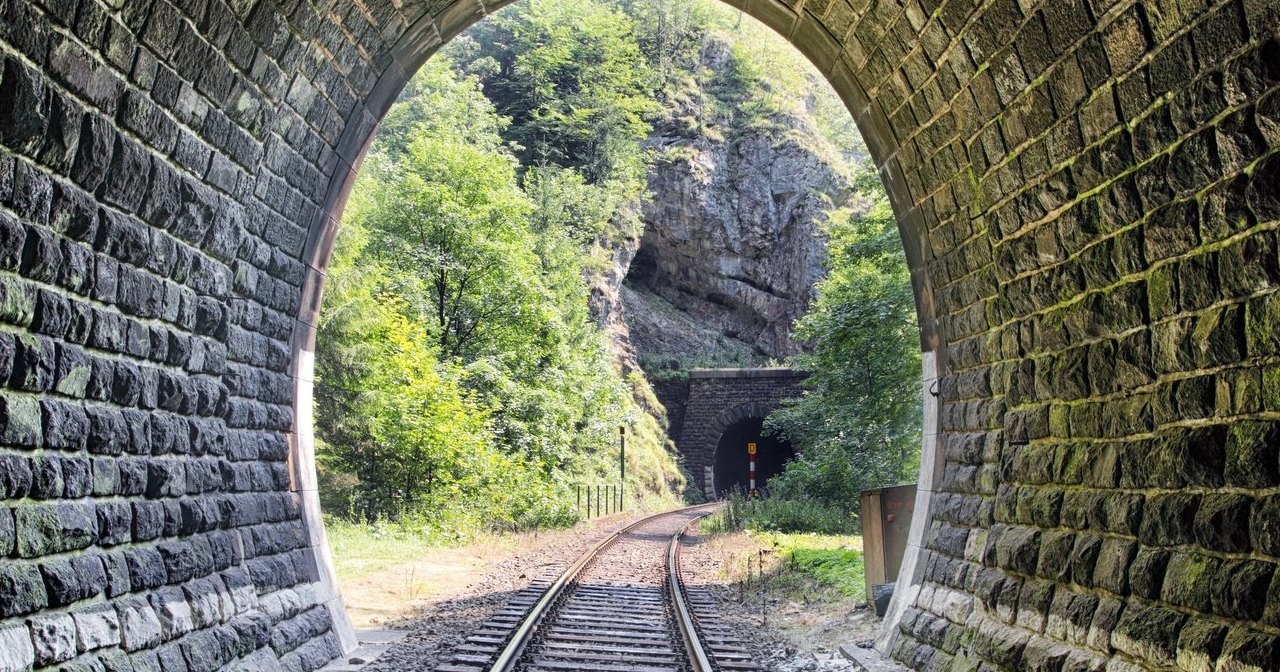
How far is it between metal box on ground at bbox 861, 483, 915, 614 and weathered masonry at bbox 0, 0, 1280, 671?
1.52m

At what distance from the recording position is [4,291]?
389 centimetres

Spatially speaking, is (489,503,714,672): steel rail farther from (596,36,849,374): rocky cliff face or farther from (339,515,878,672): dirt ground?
Result: (596,36,849,374): rocky cliff face

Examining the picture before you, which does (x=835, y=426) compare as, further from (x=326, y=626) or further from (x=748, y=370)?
(x=748, y=370)

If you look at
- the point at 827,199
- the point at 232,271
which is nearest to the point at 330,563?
the point at 232,271

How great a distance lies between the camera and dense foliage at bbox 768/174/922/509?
51.7ft

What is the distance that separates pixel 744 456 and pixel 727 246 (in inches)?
360

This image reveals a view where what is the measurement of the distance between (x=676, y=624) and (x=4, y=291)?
613 centimetres

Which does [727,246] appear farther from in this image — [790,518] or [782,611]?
[782,611]

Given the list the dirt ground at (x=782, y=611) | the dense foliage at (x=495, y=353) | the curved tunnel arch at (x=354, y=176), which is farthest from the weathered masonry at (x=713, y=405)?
the curved tunnel arch at (x=354, y=176)

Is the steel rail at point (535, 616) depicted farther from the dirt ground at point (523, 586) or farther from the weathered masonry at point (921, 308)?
the weathered masonry at point (921, 308)

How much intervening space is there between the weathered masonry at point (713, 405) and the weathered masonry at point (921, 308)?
28726 millimetres

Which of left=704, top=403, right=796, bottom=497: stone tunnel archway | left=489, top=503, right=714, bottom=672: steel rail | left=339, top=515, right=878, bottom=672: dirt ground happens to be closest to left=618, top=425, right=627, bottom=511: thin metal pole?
left=704, top=403, right=796, bottom=497: stone tunnel archway

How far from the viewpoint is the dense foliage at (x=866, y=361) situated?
620 inches

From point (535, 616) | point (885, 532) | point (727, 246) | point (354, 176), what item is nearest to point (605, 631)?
point (535, 616)
